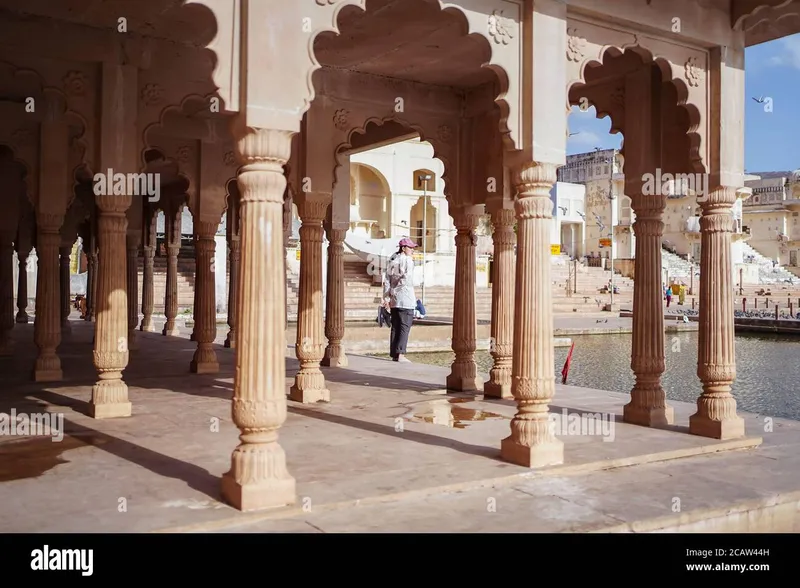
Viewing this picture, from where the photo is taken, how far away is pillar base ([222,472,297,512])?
451 centimetres

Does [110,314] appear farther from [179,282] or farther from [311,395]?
[179,282]

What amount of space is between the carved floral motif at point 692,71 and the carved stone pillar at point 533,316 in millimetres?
2039

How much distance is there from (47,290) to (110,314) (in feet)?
9.54

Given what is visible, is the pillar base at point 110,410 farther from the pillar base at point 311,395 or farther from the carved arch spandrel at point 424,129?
the carved arch spandrel at point 424,129

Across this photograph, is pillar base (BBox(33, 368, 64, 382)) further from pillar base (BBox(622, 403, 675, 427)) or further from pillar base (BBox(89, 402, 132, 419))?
pillar base (BBox(622, 403, 675, 427))

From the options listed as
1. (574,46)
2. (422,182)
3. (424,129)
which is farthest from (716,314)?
(422,182)

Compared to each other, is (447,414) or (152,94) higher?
(152,94)

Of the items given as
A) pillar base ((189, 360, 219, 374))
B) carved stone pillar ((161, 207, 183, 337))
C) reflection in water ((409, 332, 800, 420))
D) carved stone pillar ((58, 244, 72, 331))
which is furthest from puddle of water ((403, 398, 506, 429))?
carved stone pillar ((58, 244, 72, 331))

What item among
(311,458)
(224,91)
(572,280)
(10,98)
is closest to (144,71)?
(10,98)

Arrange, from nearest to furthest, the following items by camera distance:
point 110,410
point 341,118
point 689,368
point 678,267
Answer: point 110,410 < point 341,118 < point 689,368 < point 678,267

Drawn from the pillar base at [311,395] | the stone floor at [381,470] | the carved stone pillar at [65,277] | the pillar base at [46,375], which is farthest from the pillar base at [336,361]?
the carved stone pillar at [65,277]

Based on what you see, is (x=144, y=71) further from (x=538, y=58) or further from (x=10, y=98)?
(x=538, y=58)

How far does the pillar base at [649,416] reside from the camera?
7.45 meters

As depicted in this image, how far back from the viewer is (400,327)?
13.0 metres
